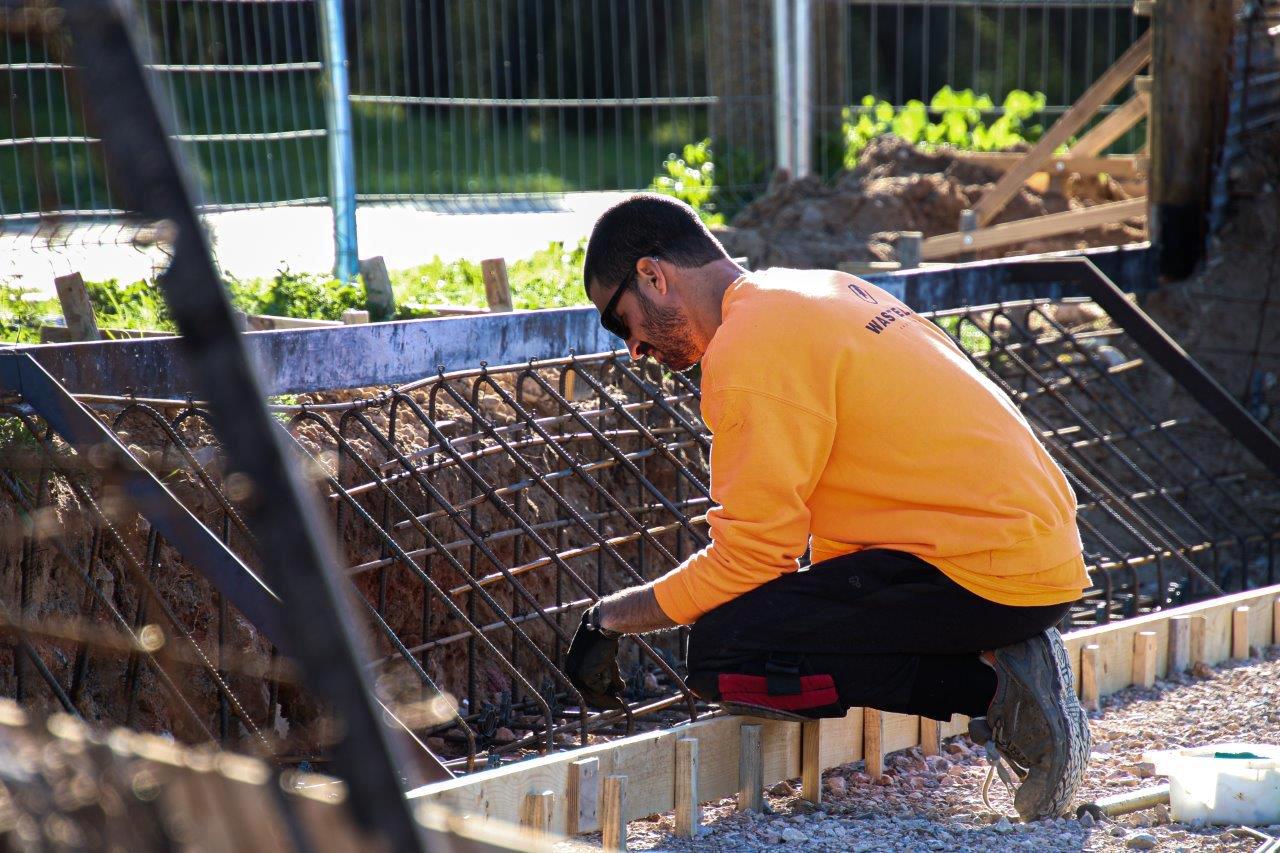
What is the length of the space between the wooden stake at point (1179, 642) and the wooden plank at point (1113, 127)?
3.81 meters

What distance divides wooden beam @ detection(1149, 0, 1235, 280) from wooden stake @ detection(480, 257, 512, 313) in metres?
3.52

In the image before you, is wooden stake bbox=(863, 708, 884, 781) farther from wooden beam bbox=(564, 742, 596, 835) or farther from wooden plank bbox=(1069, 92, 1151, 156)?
wooden plank bbox=(1069, 92, 1151, 156)

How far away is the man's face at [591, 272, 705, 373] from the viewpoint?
306 cm

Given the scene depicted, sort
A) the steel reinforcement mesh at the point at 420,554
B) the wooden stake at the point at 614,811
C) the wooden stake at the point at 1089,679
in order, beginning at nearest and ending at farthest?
1. the wooden stake at the point at 614,811
2. the steel reinforcement mesh at the point at 420,554
3. the wooden stake at the point at 1089,679

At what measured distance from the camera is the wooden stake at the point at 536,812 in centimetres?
290

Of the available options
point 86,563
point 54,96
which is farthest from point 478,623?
point 54,96

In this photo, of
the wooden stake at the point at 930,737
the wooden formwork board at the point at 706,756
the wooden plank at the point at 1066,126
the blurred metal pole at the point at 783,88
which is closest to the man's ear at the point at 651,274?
the wooden formwork board at the point at 706,756

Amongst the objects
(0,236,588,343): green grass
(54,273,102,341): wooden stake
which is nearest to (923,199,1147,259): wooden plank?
(0,236,588,343): green grass

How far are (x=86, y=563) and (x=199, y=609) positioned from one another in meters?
0.37

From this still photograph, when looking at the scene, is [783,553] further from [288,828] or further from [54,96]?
[54,96]

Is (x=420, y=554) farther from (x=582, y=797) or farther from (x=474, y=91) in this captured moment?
(x=474, y=91)

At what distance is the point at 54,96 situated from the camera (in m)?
7.69

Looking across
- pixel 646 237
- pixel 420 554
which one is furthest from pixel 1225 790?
pixel 420 554

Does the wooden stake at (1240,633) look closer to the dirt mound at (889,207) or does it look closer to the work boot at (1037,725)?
the work boot at (1037,725)
